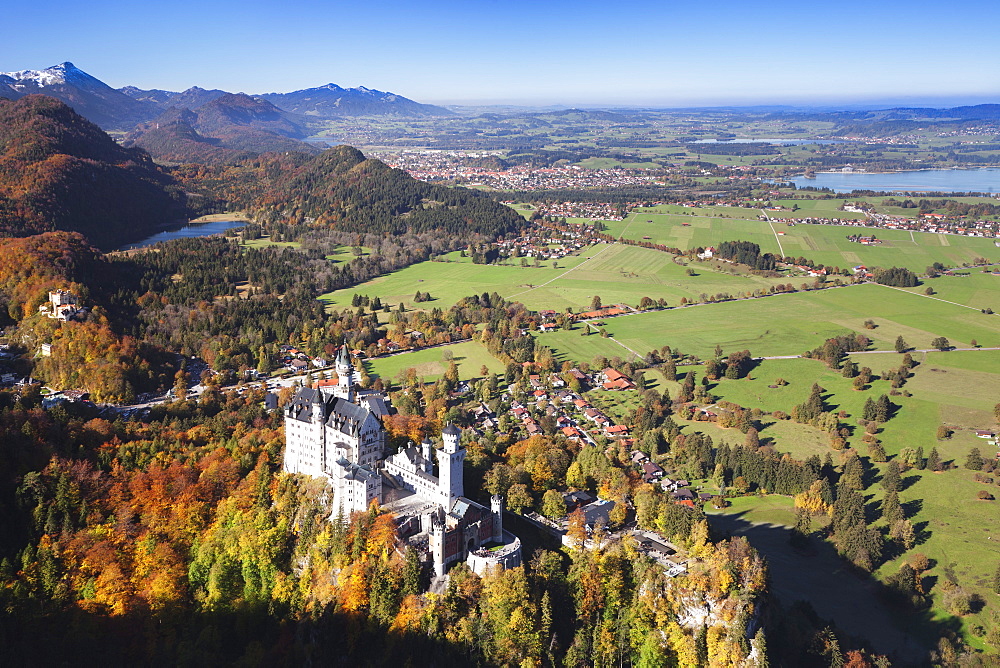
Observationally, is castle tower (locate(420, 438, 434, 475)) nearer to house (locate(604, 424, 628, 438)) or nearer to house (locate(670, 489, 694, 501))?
house (locate(670, 489, 694, 501))

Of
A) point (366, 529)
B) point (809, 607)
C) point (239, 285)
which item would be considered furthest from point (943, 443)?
point (239, 285)

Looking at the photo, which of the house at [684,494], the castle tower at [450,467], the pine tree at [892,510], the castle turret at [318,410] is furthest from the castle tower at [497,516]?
the pine tree at [892,510]

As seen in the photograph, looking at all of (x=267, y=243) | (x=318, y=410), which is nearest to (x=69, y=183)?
(x=267, y=243)

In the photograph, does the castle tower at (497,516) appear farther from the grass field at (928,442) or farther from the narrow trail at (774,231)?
the narrow trail at (774,231)

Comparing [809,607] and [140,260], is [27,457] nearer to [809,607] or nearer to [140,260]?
[809,607]

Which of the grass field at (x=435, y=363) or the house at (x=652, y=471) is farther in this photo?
the grass field at (x=435, y=363)

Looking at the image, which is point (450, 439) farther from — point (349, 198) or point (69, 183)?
point (349, 198)
